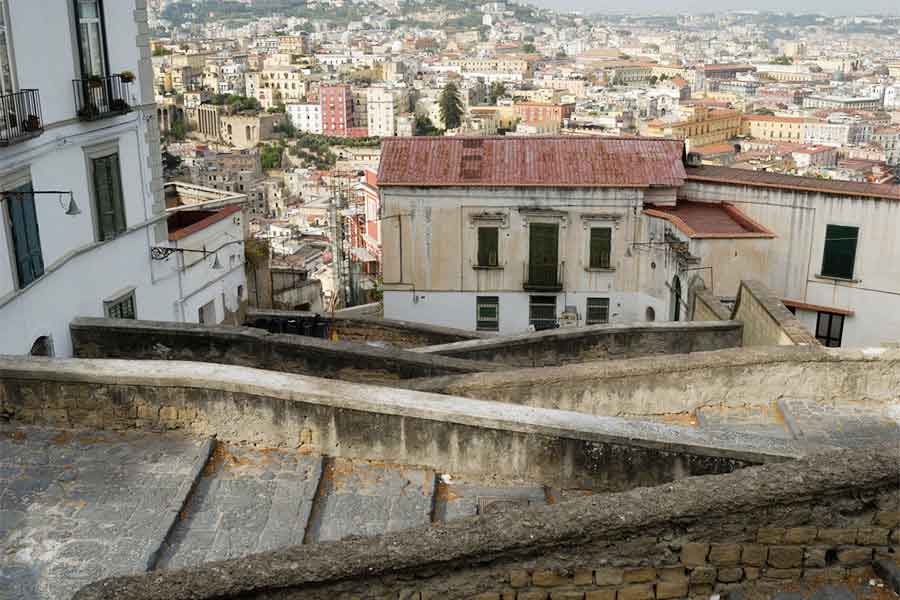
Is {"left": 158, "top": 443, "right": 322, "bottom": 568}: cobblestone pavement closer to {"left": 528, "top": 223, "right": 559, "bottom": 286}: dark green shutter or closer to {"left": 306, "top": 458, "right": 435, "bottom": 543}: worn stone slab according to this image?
{"left": 306, "top": 458, "right": 435, "bottom": 543}: worn stone slab

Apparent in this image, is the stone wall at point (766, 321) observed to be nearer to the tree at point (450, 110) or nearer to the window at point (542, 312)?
the window at point (542, 312)

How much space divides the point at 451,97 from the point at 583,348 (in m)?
177

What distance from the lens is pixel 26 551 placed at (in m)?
6.62

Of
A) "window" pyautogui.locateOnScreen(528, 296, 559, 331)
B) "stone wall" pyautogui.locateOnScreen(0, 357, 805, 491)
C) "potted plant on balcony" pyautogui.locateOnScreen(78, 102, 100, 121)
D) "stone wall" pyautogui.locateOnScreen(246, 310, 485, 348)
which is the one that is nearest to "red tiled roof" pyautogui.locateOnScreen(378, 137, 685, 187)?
"window" pyautogui.locateOnScreen(528, 296, 559, 331)

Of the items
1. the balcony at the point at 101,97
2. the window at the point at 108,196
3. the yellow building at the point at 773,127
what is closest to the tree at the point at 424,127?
the yellow building at the point at 773,127

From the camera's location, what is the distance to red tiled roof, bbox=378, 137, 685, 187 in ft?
65.7

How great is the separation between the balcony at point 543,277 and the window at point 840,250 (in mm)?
5452

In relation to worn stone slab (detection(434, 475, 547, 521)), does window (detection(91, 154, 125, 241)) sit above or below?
above

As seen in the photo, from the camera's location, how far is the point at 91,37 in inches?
529

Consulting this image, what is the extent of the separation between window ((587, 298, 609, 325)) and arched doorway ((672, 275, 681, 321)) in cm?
231


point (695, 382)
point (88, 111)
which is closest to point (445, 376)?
point (695, 382)

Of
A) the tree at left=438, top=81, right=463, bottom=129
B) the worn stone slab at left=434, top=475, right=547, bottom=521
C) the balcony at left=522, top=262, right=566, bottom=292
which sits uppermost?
the worn stone slab at left=434, top=475, right=547, bottom=521

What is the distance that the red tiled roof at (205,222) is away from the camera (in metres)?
16.1

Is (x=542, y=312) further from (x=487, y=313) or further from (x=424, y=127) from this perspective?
(x=424, y=127)
